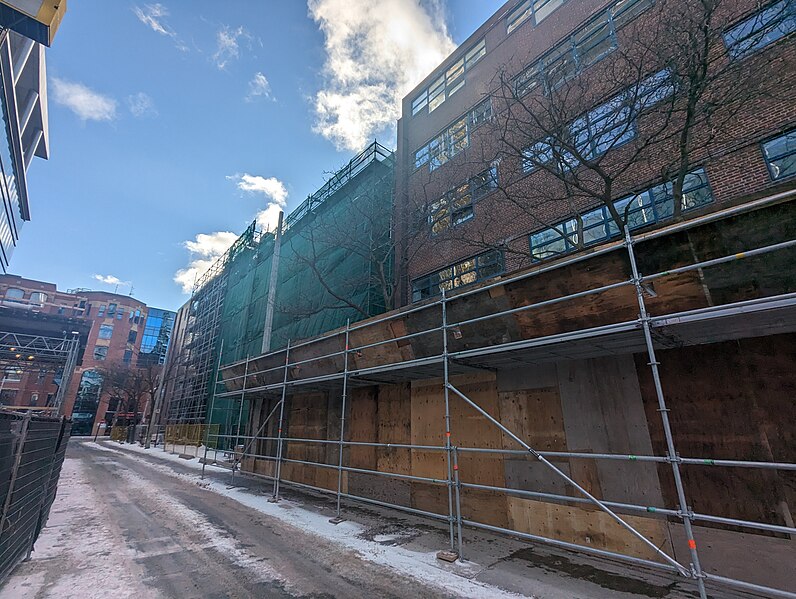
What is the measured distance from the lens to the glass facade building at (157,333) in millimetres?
64312

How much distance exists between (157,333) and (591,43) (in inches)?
3044

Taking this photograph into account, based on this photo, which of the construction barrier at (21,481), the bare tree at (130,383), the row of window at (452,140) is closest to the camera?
the construction barrier at (21,481)

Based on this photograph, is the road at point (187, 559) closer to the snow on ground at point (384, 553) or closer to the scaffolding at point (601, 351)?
the snow on ground at point (384, 553)

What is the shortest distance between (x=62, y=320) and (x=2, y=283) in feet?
130

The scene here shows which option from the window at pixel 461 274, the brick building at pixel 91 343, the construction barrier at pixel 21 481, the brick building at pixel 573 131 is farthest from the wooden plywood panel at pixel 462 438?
the brick building at pixel 91 343

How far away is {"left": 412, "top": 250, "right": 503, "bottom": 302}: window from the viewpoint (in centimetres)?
1319

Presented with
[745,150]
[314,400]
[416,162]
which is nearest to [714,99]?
[745,150]

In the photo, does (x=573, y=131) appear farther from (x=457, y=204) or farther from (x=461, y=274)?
(x=461, y=274)

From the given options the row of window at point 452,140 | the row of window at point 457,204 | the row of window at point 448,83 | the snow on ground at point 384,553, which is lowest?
the snow on ground at point 384,553

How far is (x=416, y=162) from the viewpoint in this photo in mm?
18062

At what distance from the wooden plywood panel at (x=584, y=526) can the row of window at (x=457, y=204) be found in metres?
10.4

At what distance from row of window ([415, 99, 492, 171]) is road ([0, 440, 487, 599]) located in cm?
1487

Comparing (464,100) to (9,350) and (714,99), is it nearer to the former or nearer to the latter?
(714,99)

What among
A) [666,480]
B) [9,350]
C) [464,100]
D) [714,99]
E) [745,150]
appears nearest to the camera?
[666,480]
